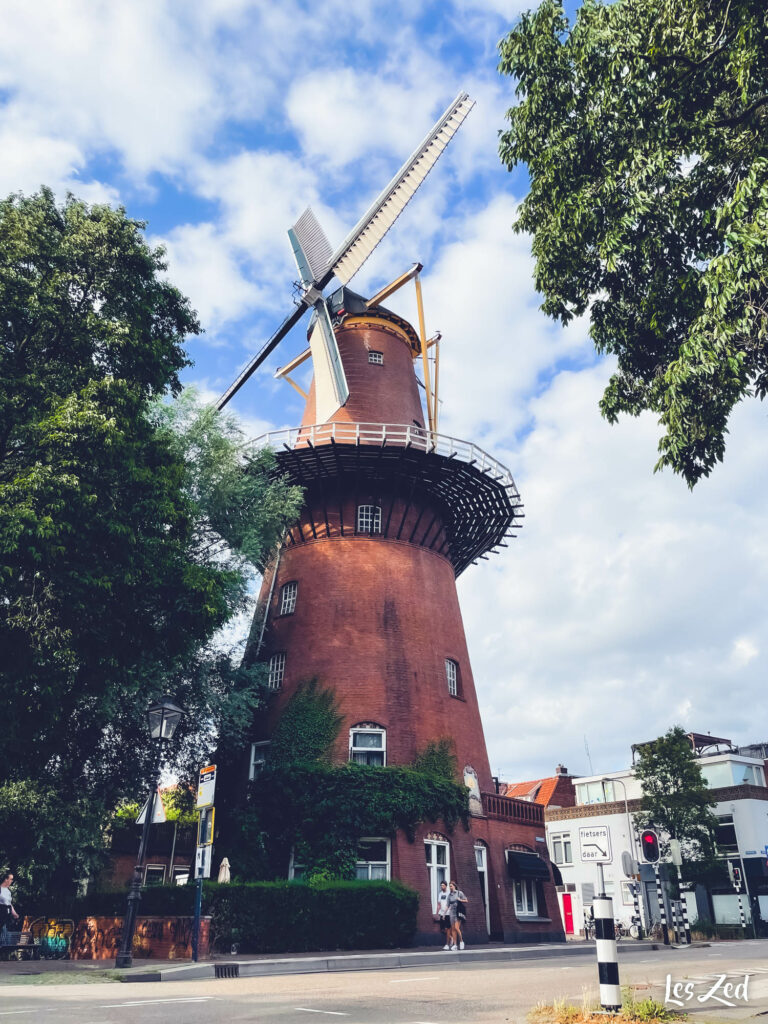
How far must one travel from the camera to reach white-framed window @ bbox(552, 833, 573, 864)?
2077 inches

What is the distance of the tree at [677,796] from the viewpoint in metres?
37.7

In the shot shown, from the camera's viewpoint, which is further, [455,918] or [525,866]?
[525,866]

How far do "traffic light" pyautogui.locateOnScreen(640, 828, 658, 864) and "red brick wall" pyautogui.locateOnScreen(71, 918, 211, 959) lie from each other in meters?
9.04

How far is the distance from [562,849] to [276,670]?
34412 mm

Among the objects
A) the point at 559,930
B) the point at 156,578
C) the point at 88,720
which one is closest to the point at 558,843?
the point at 559,930

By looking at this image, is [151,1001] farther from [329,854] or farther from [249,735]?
[249,735]

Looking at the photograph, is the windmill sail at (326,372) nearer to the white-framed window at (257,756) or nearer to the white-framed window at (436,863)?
the white-framed window at (257,756)

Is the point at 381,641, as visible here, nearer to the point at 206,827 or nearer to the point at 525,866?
the point at 525,866

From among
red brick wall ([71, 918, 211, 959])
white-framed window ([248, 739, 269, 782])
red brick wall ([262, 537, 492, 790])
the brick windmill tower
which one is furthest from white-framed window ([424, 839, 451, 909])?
red brick wall ([71, 918, 211, 959])

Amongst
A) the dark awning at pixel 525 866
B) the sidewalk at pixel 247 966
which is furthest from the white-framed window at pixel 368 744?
the dark awning at pixel 525 866

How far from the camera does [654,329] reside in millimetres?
12023

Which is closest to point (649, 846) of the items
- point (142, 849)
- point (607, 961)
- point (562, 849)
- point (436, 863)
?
point (607, 961)

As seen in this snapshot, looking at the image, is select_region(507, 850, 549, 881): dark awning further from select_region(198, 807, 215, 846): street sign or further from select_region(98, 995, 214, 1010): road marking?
select_region(98, 995, 214, 1010): road marking

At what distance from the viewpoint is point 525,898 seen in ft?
90.8
